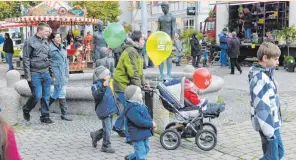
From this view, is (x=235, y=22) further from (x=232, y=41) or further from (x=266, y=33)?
(x=232, y=41)

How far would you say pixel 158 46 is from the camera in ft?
23.5

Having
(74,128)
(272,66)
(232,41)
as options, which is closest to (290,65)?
(232,41)

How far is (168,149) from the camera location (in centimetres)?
613

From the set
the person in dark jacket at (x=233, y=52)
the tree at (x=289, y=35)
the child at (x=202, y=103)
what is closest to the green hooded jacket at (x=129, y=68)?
the child at (x=202, y=103)

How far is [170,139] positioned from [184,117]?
0.38 meters

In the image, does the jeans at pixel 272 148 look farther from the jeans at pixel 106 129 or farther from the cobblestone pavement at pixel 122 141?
the jeans at pixel 106 129

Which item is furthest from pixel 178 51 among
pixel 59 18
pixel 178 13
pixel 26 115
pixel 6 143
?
pixel 178 13

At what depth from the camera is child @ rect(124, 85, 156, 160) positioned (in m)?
4.95

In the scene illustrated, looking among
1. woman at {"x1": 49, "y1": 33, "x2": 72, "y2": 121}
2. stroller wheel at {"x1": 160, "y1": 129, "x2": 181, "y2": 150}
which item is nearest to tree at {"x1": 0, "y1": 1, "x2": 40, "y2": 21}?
woman at {"x1": 49, "y1": 33, "x2": 72, "y2": 121}

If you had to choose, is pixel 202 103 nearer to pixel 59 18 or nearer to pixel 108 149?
pixel 108 149

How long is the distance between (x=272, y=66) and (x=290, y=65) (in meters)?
14.0

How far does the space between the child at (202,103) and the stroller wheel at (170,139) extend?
53cm

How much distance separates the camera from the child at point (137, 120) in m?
4.95

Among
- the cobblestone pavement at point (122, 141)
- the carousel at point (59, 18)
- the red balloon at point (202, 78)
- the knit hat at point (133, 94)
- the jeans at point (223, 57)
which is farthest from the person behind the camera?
the jeans at point (223, 57)
